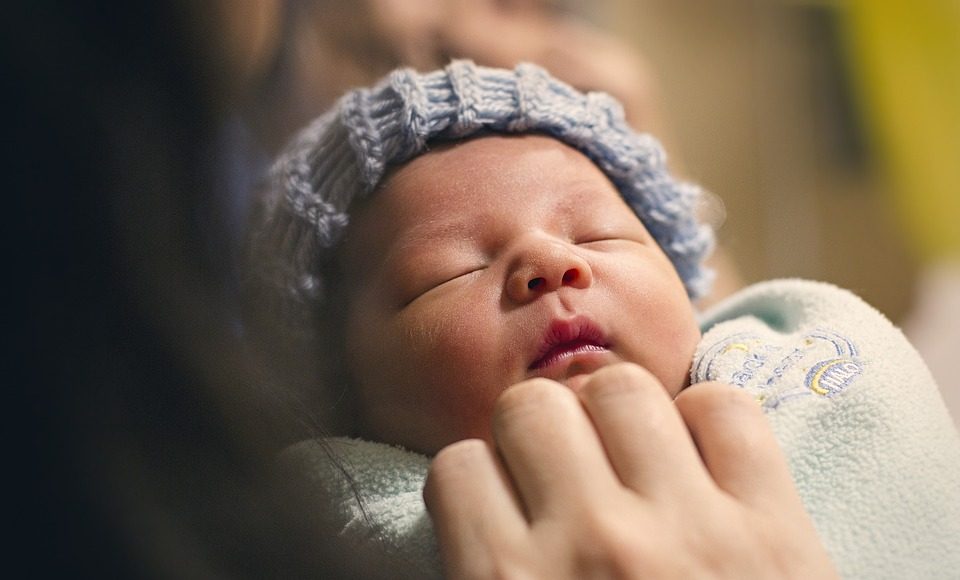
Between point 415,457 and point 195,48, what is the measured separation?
33 centimetres

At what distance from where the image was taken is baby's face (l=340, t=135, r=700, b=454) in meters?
0.60

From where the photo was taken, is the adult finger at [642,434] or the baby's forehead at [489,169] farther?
the baby's forehead at [489,169]

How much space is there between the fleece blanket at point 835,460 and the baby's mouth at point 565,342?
0.11 metres

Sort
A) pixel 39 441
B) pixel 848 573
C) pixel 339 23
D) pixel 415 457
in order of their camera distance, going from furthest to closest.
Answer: pixel 339 23, pixel 415 457, pixel 848 573, pixel 39 441

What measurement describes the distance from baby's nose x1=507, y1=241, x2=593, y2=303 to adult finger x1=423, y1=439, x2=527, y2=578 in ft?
0.56

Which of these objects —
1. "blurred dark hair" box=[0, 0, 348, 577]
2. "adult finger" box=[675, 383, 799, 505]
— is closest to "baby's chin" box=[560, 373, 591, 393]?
"adult finger" box=[675, 383, 799, 505]

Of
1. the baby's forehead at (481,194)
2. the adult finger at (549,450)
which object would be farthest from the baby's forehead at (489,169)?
the adult finger at (549,450)

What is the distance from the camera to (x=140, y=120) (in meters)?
0.41

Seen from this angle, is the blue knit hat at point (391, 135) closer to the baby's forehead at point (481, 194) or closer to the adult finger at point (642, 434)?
the baby's forehead at point (481, 194)

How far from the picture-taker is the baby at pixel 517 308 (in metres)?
→ 0.55

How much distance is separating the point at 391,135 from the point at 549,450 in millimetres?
380

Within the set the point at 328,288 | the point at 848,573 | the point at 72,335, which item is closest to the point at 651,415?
the point at 848,573

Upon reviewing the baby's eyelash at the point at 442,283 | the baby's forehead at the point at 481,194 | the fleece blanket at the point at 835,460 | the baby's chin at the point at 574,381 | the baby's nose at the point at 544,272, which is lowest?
the fleece blanket at the point at 835,460

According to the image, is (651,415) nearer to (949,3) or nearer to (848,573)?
(848,573)
